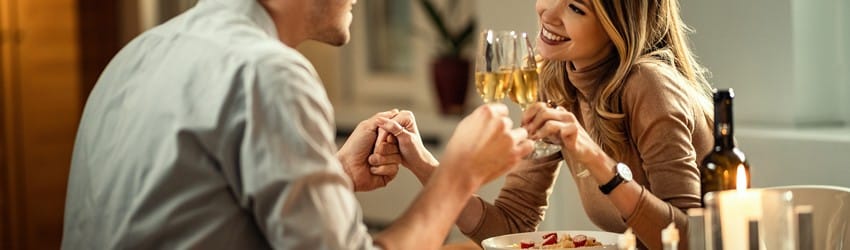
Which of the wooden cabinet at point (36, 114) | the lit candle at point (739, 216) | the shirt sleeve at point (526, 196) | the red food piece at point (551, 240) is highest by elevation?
the lit candle at point (739, 216)


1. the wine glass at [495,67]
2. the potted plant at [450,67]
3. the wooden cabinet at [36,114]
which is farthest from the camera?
the wooden cabinet at [36,114]

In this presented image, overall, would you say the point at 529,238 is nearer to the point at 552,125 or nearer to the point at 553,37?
the point at 552,125

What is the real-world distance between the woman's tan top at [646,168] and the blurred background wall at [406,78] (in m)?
0.68

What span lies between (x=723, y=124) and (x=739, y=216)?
0.31m

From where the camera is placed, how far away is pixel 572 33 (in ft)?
8.11

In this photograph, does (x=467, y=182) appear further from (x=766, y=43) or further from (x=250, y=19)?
(x=766, y=43)

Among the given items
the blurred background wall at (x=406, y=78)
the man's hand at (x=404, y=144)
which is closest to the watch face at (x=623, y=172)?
the man's hand at (x=404, y=144)

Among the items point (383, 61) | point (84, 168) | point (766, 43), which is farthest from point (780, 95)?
point (383, 61)

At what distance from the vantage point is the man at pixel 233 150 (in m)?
1.60

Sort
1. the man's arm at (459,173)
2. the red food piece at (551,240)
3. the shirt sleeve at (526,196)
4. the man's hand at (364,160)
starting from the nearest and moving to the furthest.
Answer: the man's arm at (459,173)
the red food piece at (551,240)
the man's hand at (364,160)
the shirt sleeve at (526,196)

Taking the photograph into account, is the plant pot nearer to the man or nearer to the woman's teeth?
the woman's teeth

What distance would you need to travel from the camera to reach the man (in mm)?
1603

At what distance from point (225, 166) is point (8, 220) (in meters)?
4.87

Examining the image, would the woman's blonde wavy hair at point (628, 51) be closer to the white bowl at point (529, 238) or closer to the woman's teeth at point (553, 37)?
the woman's teeth at point (553, 37)
